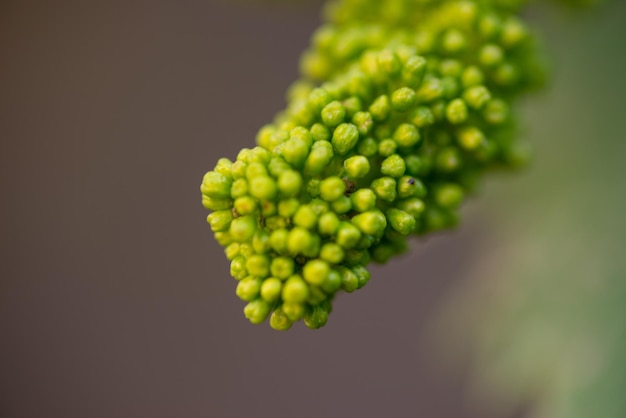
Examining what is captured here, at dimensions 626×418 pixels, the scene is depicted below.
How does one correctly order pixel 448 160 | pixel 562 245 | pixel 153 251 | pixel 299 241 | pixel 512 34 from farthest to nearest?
pixel 153 251 < pixel 562 245 < pixel 512 34 < pixel 448 160 < pixel 299 241

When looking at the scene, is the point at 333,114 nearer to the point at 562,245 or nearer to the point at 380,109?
the point at 380,109

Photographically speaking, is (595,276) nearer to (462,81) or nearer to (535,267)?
(535,267)

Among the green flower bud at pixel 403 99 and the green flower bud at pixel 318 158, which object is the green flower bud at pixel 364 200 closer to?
the green flower bud at pixel 318 158

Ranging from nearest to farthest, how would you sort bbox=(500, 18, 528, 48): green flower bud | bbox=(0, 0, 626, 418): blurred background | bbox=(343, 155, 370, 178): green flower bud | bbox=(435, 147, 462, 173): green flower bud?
1. bbox=(343, 155, 370, 178): green flower bud
2. bbox=(435, 147, 462, 173): green flower bud
3. bbox=(500, 18, 528, 48): green flower bud
4. bbox=(0, 0, 626, 418): blurred background

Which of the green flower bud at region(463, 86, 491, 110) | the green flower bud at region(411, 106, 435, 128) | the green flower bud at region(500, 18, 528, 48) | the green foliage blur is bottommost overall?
the green foliage blur

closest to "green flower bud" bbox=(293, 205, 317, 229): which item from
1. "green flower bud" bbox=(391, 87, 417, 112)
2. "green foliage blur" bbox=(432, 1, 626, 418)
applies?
"green flower bud" bbox=(391, 87, 417, 112)

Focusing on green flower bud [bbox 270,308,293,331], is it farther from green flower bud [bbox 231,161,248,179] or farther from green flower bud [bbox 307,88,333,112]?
green flower bud [bbox 307,88,333,112]

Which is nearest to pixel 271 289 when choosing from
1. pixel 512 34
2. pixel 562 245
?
pixel 512 34

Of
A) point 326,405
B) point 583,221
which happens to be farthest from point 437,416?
point 583,221
